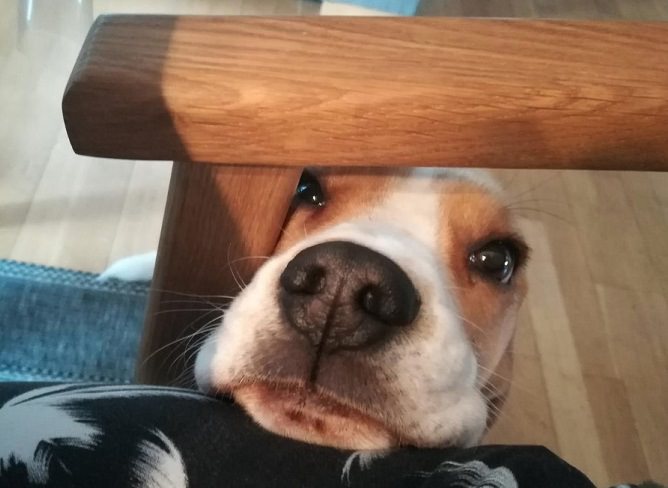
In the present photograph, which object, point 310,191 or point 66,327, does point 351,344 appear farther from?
point 66,327

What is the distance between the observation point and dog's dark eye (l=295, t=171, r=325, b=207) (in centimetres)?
Answer: 101

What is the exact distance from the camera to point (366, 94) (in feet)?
1.80

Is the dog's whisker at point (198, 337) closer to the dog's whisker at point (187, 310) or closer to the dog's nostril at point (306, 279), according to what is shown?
the dog's whisker at point (187, 310)

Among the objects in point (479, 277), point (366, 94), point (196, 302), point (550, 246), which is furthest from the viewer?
point (550, 246)

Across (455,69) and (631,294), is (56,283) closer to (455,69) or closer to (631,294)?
(455,69)

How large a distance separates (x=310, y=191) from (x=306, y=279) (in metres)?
0.31

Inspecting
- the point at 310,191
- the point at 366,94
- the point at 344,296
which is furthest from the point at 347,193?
the point at 366,94

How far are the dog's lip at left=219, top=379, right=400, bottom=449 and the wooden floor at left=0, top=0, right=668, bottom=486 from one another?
3.55 feet

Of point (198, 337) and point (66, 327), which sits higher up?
point (198, 337)

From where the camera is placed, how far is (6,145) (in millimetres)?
2223

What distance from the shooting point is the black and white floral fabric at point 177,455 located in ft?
1.76

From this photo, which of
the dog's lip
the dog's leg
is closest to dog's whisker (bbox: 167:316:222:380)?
the dog's lip

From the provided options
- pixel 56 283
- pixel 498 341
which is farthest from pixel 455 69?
pixel 56 283

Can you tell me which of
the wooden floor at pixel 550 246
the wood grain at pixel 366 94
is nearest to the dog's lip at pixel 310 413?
the wood grain at pixel 366 94
